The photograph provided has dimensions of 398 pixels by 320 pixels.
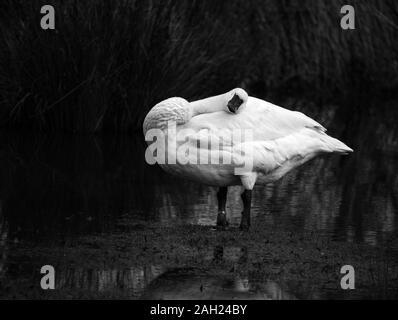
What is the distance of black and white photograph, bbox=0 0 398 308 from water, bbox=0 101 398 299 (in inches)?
1.0

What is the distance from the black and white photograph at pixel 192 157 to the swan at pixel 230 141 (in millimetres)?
14

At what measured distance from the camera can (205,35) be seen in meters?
15.4

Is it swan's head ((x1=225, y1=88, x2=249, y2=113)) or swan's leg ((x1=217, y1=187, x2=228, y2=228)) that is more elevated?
swan's head ((x1=225, y1=88, x2=249, y2=113))

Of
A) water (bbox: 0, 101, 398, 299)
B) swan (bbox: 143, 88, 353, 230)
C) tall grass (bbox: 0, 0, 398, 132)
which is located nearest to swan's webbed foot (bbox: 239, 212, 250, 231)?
swan (bbox: 143, 88, 353, 230)

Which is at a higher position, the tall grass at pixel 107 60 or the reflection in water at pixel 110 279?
the tall grass at pixel 107 60

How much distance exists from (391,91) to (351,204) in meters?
12.6

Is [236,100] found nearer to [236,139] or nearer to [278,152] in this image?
[236,139]

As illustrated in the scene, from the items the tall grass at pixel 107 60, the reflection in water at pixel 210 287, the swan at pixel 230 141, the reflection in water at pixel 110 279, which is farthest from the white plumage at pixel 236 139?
the tall grass at pixel 107 60

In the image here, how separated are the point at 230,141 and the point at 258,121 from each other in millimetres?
403

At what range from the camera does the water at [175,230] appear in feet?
22.0

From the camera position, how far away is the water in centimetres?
670

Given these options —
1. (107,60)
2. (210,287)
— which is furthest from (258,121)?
(107,60)

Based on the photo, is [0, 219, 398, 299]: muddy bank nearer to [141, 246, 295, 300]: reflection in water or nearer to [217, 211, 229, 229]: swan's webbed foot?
[141, 246, 295, 300]: reflection in water

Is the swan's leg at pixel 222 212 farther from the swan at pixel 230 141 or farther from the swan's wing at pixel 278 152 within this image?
the swan's wing at pixel 278 152
